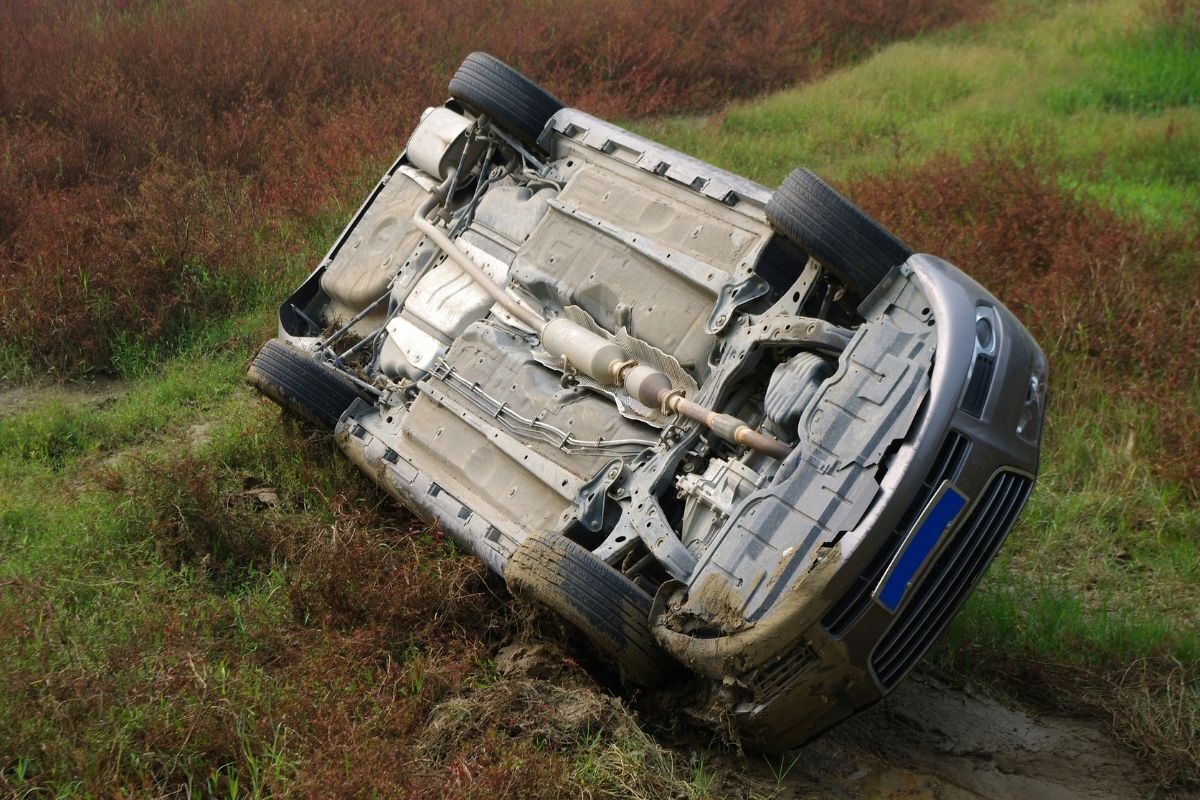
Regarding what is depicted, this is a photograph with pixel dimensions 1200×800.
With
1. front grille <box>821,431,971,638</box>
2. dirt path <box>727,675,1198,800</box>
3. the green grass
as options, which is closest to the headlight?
front grille <box>821,431,971,638</box>

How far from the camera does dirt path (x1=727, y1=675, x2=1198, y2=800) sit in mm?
4195

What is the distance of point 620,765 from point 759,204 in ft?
7.43

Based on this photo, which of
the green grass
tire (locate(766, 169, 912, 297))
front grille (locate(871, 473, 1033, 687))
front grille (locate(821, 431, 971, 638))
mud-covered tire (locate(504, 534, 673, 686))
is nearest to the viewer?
front grille (locate(821, 431, 971, 638))

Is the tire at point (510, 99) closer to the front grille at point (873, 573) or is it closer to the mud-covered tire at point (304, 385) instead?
the mud-covered tire at point (304, 385)

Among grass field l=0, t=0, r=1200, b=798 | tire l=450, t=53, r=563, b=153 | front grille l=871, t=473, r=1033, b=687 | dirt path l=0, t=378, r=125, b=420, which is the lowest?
dirt path l=0, t=378, r=125, b=420

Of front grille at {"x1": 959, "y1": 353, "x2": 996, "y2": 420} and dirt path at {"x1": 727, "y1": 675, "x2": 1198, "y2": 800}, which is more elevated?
front grille at {"x1": 959, "y1": 353, "x2": 996, "y2": 420}

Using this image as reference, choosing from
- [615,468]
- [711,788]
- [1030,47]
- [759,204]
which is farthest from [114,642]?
[1030,47]

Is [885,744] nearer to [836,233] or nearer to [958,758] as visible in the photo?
[958,758]

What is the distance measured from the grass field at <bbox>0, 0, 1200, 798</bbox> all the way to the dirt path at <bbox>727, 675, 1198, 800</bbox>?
0.15 metres

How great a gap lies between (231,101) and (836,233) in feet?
21.4

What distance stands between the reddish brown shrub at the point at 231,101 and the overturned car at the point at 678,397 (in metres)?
1.56

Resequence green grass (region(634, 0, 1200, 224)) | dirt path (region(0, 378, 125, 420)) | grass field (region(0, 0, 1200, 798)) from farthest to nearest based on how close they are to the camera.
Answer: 1. green grass (region(634, 0, 1200, 224))
2. dirt path (region(0, 378, 125, 420))
3. grass field (region(0, 0, 1200, 798))

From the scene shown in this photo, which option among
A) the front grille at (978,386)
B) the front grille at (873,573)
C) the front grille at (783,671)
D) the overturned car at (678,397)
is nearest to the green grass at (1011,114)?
the overturned car at (678,397)

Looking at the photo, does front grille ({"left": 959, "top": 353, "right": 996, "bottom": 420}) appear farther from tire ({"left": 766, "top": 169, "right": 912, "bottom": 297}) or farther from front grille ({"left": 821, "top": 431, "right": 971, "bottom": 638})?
tire ({"left": 766, "top": 169, "right": 912, "bottom": 297})
